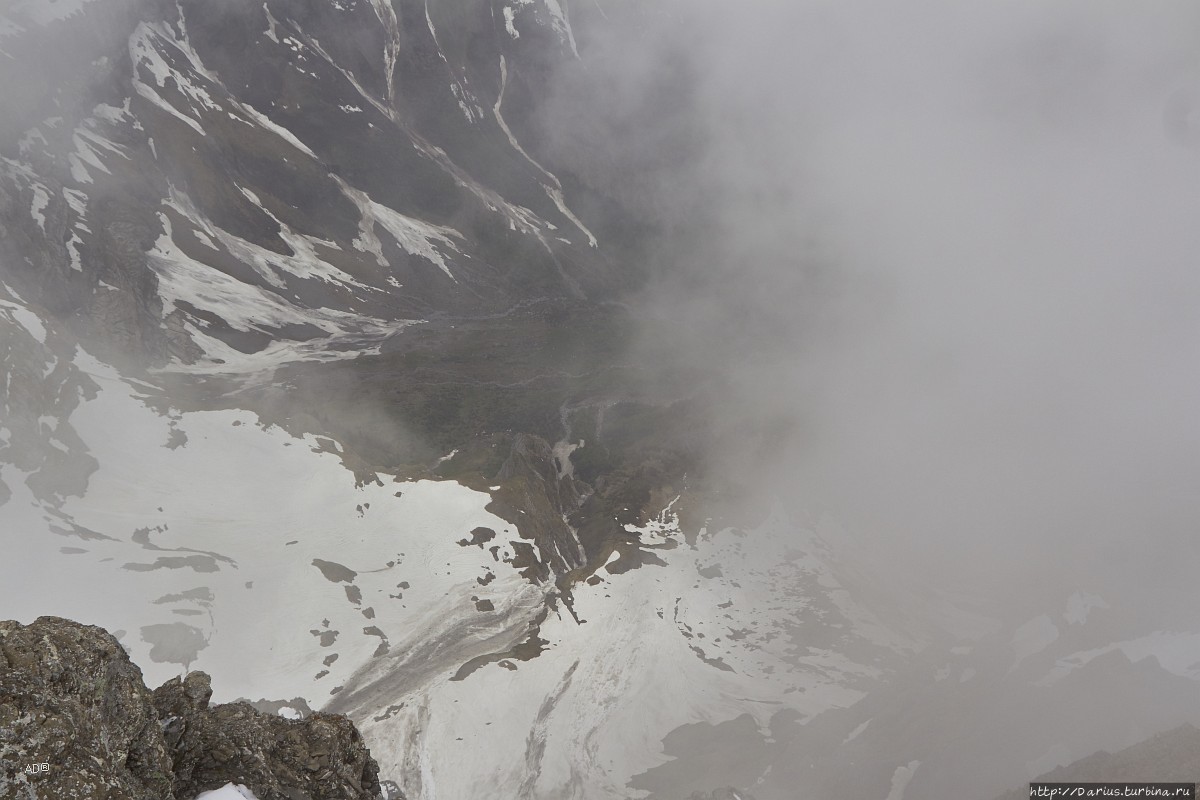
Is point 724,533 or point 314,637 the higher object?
point 724,533

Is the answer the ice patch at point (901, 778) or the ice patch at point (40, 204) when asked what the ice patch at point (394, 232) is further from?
the ice patch at point (901, 778)

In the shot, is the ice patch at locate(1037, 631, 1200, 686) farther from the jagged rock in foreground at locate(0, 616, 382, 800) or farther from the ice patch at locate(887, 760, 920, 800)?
the jagged rock in foreground at locate(0, 616, 382, 800)

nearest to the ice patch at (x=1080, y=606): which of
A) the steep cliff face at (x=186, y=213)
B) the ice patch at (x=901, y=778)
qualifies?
the ice patch at (x=901, y=778)

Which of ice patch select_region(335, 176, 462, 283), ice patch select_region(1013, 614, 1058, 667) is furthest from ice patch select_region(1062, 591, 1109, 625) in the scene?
ice patch select_region(335, 176, 462, 283)

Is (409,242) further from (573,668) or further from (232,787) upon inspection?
(232,787)

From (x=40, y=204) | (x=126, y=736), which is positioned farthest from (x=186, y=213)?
(x=126, y=736)

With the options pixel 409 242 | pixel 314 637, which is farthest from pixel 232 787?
pixel 409 242

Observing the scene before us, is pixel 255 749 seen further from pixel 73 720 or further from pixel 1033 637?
pixel 1033 637

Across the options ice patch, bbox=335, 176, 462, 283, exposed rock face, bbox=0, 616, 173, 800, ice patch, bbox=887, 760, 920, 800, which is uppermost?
ice patch, bbox=335, 176, 462, 283

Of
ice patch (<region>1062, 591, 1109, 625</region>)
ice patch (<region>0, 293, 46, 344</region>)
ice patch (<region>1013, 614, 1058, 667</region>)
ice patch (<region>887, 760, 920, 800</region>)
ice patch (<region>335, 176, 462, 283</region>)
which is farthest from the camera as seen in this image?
ice patch (<region>335, 176, 462, 283</region>)
